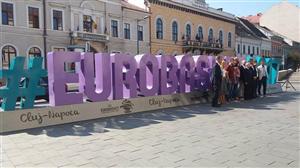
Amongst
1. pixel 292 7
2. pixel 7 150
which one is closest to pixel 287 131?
pixel 7 150

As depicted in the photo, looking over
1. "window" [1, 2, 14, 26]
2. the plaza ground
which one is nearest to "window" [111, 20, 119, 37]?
"window" [1, 2, 14, 26]

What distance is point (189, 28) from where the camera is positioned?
45250mm

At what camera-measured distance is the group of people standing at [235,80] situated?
1218cm

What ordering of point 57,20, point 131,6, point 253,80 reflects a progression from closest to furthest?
point 253,80, point 57,20, point 131,6

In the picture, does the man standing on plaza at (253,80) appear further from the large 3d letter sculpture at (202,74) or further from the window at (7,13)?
the window at (7,13)

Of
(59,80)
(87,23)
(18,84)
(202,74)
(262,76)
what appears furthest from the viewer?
(87,23)

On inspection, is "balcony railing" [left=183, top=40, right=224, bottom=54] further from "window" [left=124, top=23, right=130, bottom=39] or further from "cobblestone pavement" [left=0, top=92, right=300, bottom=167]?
"cobblestone pavement" [left=0, top=92, right=300, bottom=167]

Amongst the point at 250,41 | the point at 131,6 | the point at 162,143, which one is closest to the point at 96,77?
the point at 162,143

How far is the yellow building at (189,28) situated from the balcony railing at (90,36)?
26.4 ft

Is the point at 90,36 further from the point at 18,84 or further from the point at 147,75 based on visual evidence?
the point at 18,84

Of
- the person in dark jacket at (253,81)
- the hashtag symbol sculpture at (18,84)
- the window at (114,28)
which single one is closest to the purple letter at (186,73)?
the person in dark jacket at (253,81)

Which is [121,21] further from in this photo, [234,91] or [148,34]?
[234,91]

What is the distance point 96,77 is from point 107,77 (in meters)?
0.33

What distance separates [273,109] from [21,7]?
2223cm
